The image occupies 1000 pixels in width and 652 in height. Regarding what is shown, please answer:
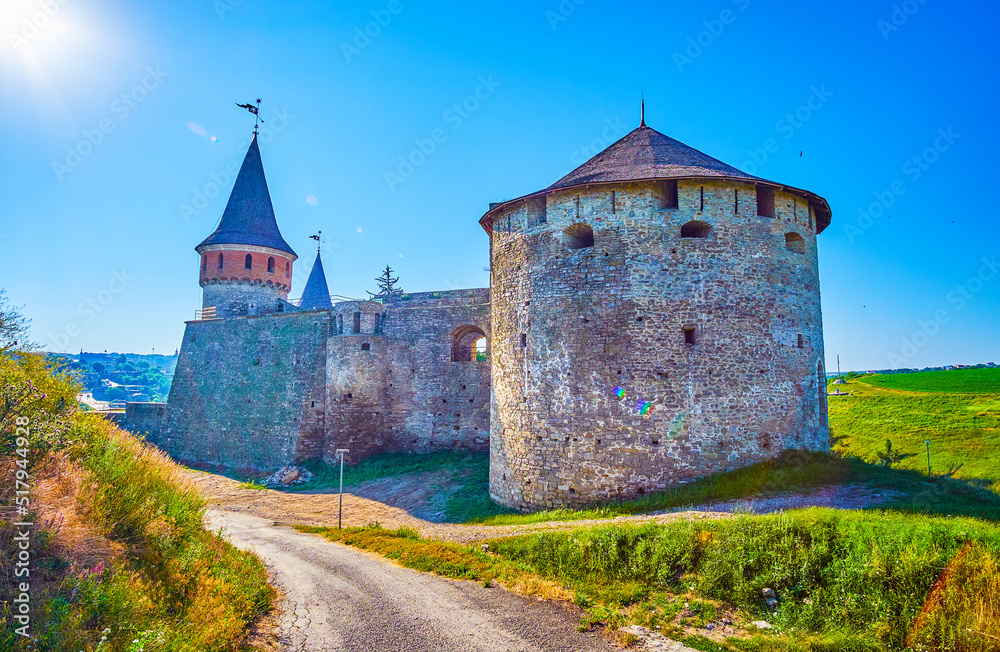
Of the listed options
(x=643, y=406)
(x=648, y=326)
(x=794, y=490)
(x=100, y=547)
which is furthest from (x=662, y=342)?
(x=100, y=547)

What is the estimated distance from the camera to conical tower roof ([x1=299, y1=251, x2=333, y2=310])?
37.0m

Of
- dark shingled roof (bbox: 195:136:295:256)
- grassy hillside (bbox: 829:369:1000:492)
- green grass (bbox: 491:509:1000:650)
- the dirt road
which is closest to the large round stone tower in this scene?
green grass (bbox: 491:509:1000:650)

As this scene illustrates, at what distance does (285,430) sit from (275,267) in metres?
10.1

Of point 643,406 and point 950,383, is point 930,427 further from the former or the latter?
point 643,406

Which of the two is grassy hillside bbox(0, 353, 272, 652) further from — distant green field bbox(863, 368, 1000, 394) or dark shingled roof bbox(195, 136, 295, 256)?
distant green field bbox(863, 368, 1000, 394)

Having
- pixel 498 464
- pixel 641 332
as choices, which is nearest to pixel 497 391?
pixel 498 464

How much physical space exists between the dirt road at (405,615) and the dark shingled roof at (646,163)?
913 cm

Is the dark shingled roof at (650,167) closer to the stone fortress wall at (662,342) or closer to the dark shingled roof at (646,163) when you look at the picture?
the dark shingled roof at (646,163)

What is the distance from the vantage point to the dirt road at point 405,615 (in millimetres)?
6062

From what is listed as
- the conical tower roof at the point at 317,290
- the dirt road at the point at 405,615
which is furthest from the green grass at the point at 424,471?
the conical tower roof at the point at 317,290

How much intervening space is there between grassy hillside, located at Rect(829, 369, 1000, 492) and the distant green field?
6 cm

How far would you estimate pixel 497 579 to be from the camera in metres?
8.19

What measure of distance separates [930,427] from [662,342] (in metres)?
16.8

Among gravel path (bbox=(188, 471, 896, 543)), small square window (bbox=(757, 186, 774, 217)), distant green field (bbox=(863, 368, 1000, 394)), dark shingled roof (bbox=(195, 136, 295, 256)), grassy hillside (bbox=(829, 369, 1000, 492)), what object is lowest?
gravel path (bbox=(188, 471, 896, 543))
